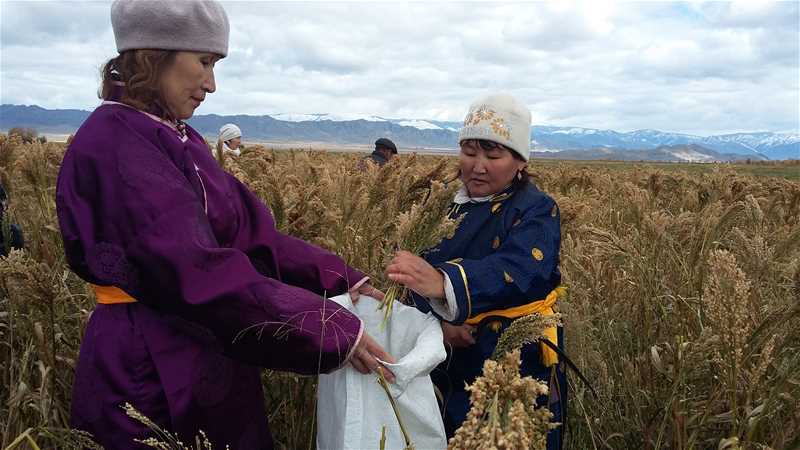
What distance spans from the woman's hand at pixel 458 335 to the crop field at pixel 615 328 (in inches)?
11.7

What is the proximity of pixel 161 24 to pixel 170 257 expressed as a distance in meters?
0.55

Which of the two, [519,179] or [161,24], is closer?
[161,24]

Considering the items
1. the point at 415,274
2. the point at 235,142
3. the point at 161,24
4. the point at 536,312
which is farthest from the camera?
the point at 235,142

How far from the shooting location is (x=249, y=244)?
64.7 inches

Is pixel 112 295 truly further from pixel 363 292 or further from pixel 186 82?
pixel 363 292

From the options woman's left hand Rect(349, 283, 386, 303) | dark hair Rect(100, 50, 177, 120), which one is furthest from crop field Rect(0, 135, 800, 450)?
dark hair Rect(100, 50, 177, 120)

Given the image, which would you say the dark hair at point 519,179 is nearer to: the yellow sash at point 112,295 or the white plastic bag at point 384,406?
the white plastic bag at point 384,406

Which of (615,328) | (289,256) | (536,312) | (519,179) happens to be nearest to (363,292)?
(289,256)

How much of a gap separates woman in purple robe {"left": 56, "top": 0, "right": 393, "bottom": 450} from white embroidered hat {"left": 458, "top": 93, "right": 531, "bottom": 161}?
96 centimetres

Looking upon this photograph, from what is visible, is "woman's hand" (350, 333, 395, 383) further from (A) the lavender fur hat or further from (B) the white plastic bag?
(A) the lavender fur hat

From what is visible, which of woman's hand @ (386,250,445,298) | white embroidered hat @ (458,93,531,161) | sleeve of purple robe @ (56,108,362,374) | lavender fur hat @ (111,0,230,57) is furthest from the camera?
white embroidered hat @ (458,93,531,161)

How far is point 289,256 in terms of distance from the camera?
5.61 ft

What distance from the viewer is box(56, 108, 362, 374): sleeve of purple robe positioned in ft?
3.97

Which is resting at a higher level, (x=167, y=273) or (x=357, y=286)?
(x=167, y=273)
